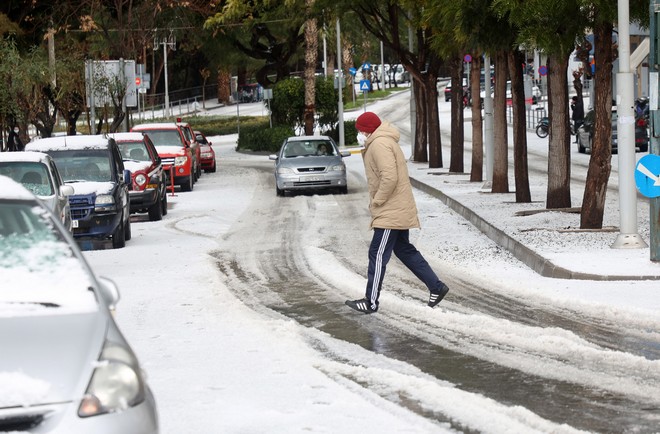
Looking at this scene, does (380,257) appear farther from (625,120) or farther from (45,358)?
(45,358)

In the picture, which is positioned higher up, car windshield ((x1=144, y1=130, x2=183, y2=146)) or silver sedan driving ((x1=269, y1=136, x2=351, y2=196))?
car windshield ((x1=144, y1=130, x2=183, y2=146))

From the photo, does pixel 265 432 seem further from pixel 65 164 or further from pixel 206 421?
pixel 65 164

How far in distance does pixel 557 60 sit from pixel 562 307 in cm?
803

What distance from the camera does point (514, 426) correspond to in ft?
23.7

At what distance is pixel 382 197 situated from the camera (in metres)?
12.0

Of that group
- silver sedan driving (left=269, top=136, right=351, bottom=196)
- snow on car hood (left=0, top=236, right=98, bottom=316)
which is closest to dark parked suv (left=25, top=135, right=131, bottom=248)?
silver sedan driving (left=269, top=136, right=351, bottom=196)

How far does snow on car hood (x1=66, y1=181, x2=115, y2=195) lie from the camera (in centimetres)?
2031

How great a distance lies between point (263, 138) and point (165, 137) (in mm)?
22996

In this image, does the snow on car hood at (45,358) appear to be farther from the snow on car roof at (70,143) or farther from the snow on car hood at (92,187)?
the snow on car roof at (70,143)

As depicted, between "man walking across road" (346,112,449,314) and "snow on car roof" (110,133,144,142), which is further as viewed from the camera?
"snow on car roof" (110,133,144,142)

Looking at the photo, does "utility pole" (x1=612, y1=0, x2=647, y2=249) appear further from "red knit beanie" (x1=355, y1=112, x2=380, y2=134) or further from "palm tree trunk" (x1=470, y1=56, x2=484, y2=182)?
"palm tree trunk" (x1=470, y1=56, x2=484, y2=182)

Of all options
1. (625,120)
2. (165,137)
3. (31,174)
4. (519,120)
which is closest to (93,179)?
(31,174)

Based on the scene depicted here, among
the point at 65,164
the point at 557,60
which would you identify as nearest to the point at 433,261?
the point at 557,60

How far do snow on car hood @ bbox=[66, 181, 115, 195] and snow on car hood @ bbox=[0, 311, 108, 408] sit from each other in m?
15.2
